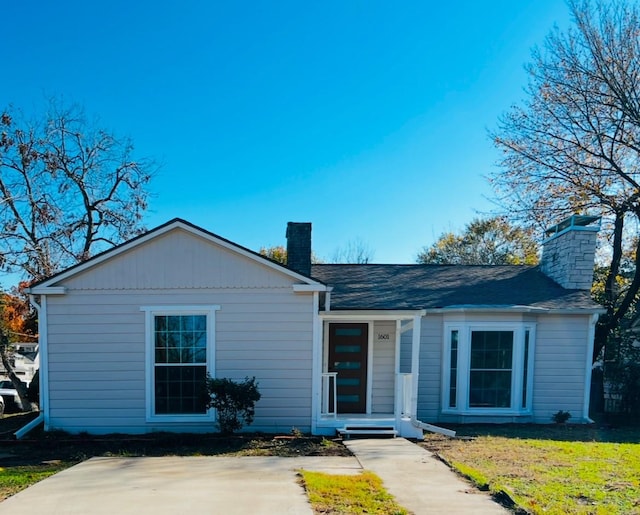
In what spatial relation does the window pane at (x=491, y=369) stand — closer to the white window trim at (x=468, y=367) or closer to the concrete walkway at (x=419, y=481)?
the white window trim at (x=468, y=367)

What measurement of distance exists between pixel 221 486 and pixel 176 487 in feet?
1.61

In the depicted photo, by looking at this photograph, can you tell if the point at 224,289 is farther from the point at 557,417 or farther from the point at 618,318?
the point at 618,318

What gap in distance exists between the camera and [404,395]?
8.10 metres

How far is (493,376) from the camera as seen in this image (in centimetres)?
931

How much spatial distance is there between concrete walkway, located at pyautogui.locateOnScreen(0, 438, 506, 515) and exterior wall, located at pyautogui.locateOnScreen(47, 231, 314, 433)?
1855 millimetres

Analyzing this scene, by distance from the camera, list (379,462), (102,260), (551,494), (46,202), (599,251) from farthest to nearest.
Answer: (599,251) → (46,202) → (102,260) → (379,462) → (551,494)

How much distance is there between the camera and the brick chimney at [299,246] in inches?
383

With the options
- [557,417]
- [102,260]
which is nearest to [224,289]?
[102,260]

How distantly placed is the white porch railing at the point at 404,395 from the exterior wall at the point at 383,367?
986 millimetres

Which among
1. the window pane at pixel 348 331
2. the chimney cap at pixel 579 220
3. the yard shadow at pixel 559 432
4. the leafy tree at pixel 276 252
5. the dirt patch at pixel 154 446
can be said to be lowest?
the yard shadow at pixel 559 432

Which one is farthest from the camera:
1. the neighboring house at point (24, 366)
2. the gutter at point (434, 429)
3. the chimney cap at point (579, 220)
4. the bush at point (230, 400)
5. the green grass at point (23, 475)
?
the neighboring house at point (24, 366)

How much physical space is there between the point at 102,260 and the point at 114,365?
6.38 ft

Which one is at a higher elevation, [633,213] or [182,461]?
[633,213]

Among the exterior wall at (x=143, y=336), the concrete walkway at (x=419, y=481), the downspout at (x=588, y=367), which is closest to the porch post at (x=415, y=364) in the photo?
the concrete walkway at (x=419, y=481)
